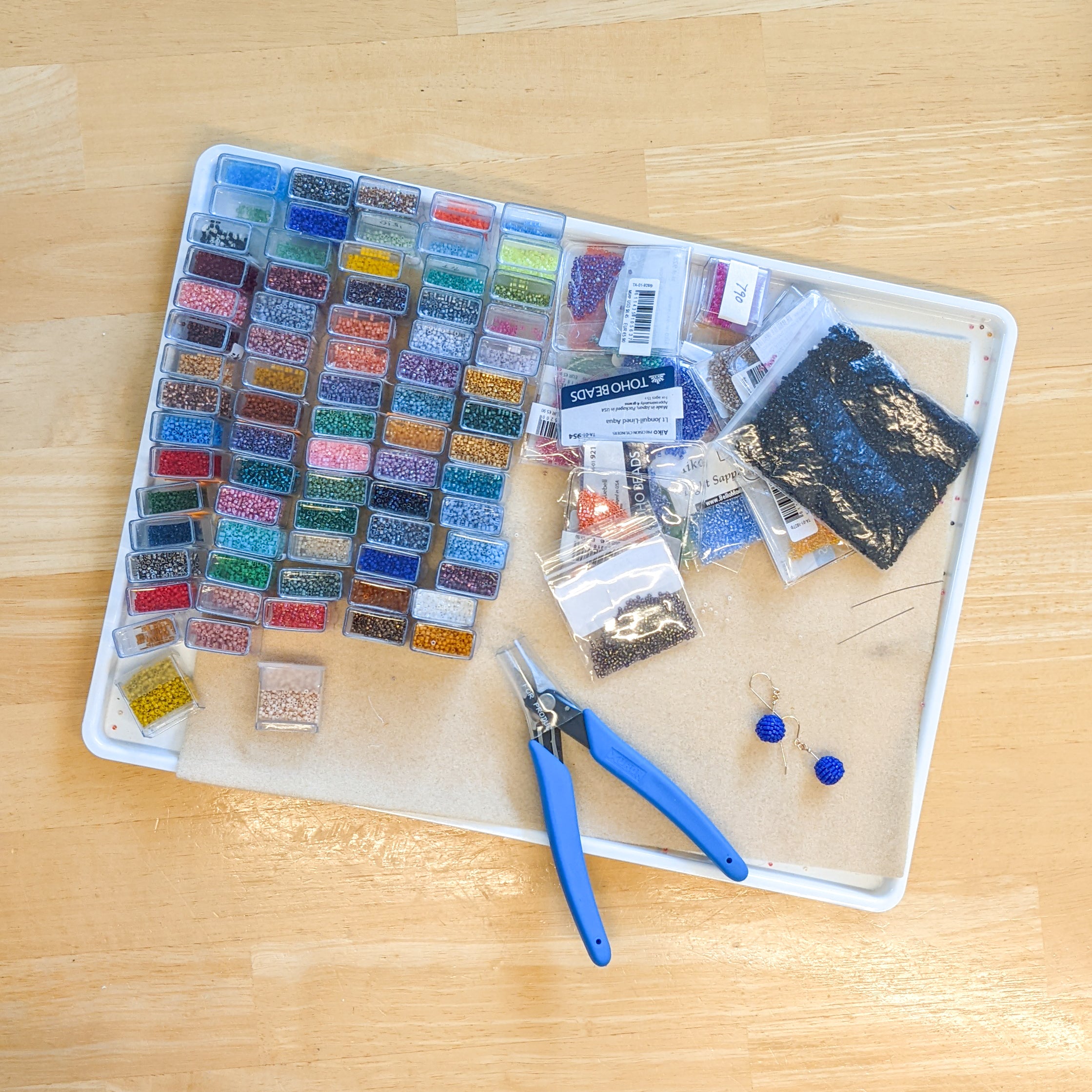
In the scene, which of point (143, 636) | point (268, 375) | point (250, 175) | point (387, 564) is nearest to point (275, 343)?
point (268, 375)

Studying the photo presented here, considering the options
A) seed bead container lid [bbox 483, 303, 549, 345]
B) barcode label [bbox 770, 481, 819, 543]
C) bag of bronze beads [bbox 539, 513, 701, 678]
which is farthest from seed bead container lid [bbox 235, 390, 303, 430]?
barcode label [bbox 770, 481, 819, 543]

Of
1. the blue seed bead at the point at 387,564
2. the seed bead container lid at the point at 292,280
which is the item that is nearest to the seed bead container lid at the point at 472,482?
the blue seed bead at the point at 387,564

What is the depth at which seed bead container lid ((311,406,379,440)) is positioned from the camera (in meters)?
1.43

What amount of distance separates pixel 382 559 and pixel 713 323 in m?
0.63

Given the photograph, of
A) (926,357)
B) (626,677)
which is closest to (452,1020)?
(626,677)

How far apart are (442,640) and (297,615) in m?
0.23

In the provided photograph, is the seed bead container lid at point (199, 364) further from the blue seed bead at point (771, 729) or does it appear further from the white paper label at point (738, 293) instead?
the blue seed bead at point (771, 729)

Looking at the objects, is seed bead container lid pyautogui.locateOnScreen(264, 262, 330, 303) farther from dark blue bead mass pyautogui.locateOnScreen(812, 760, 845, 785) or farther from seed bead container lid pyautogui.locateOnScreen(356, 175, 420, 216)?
dark blue bead mass pyautogui.locateOnScreen(812, 760, 845, 785)

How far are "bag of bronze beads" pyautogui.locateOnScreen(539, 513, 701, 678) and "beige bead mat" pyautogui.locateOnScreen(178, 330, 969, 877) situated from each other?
30 mm

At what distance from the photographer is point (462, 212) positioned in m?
1.45

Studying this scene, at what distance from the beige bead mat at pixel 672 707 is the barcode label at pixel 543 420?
0.19 feet

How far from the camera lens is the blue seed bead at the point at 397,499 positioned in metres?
1.45

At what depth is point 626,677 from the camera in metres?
1.50

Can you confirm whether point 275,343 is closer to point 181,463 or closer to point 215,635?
point 181,463
